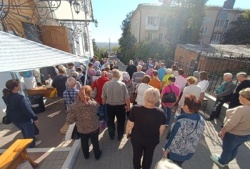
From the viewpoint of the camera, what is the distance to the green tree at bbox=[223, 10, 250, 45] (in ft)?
77.6

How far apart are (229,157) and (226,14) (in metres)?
32.7

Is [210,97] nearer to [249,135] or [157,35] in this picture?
[249,135]

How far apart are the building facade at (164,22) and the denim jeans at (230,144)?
22.2 metres

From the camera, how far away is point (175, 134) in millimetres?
2135

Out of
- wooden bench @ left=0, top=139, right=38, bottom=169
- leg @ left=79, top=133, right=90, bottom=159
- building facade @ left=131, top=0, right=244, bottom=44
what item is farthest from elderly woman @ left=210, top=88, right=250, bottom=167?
building facade @ left=131, top=0, right=244, bottom=44

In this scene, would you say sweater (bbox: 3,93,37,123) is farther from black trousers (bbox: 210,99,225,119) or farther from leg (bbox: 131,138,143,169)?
black trousers (bbox: 210,99,225,119)

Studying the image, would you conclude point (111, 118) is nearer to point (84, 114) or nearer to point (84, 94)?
point (84, 114)

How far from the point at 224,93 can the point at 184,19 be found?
18886mm

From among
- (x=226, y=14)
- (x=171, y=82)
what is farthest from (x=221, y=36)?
(x=171, y=82)

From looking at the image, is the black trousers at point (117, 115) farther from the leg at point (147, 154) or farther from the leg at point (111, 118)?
the leg at point (147, 154)

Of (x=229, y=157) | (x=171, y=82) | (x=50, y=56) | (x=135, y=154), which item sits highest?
(x=50, y=56)

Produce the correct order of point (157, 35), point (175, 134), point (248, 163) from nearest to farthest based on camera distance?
point (175, 134), point (248, 163), point (157, 35)

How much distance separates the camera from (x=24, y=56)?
3.27 meters

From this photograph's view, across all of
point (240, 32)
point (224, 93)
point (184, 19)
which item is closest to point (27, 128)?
point (224, 93)
